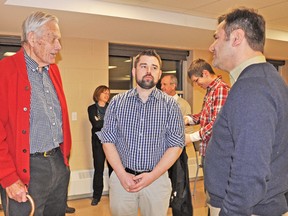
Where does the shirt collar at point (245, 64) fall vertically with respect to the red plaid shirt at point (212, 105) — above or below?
above

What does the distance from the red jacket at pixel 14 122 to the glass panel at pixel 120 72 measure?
3545 mm

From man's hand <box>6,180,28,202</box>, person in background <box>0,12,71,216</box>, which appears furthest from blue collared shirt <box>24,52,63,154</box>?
man's hand <box>6,180,28,202</box>

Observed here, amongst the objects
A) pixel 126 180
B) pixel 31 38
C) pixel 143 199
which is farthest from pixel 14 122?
pixel 143 199

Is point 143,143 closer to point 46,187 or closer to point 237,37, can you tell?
point 46,187

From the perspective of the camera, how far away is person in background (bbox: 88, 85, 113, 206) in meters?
4.42

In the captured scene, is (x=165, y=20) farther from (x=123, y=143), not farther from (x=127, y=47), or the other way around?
(x=123, y=143)

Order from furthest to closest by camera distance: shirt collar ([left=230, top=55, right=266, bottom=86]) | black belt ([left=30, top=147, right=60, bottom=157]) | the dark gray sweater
→ black belt ([left=30, top=147, right=60, bottom=157]) → shirt collar ([left=230, top=55, right=266, bottom=86]) → the dark gray sweater

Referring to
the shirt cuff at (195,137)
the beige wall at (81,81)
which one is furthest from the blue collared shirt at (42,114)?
the beige wall at (81,81)

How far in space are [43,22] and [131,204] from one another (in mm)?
1265

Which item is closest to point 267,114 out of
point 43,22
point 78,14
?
point 43,22

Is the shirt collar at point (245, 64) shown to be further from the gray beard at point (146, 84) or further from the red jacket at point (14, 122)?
the red jacket at point (14, 122)

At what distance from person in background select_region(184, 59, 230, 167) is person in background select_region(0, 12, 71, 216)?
120 centimetres

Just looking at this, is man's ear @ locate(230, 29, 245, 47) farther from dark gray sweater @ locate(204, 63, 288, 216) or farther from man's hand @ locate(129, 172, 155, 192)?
A: man's hand @ locate(129, 172, 155, 192)

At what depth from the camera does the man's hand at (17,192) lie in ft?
5.23
